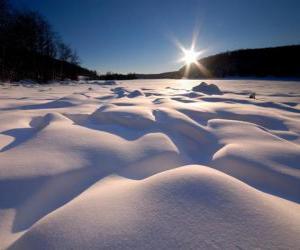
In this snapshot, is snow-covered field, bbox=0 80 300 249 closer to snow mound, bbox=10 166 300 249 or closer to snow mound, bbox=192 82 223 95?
snow mound, bbox=10 166 300 249

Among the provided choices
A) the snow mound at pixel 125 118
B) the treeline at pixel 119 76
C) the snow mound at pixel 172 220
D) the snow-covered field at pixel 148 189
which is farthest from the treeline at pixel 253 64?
the snow mound at pixel 172 220

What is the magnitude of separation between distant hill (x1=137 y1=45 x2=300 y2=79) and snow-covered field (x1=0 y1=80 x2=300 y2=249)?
63.6 ft

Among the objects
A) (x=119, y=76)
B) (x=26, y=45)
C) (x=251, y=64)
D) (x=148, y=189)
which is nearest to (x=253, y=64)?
(x=251, y=64)

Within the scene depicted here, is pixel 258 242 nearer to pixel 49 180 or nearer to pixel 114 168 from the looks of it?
pixel 114 168

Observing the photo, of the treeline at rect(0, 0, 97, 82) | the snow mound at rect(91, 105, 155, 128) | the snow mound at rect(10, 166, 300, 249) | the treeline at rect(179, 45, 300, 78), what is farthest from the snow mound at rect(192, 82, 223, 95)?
the treeline at rect(179, 45, 300, 78)

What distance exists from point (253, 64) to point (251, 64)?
0.67 feet

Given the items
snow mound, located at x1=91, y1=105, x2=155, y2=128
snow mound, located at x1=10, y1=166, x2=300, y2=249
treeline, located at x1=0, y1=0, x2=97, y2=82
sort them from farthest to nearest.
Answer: treeline, located at x1=0, y1=0, x2=97, y2=82 → snow mound, located at x1=91, y1=105, x2=155, y2=128 → snow mound, located at x1=10, y1=166, x2=300, y2=249

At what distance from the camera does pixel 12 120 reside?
5.51ft

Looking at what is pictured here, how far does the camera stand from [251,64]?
2311cm

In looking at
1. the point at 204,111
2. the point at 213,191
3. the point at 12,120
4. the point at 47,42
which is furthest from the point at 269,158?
the point at 47,42

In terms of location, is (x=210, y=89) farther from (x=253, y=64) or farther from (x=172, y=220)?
(x=253, y=64)

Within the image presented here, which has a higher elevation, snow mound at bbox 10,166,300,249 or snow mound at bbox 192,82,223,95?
snow mound at bbox 192,82,223,95

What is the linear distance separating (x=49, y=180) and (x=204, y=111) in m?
1.58

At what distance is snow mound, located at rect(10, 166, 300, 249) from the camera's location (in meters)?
0.51
